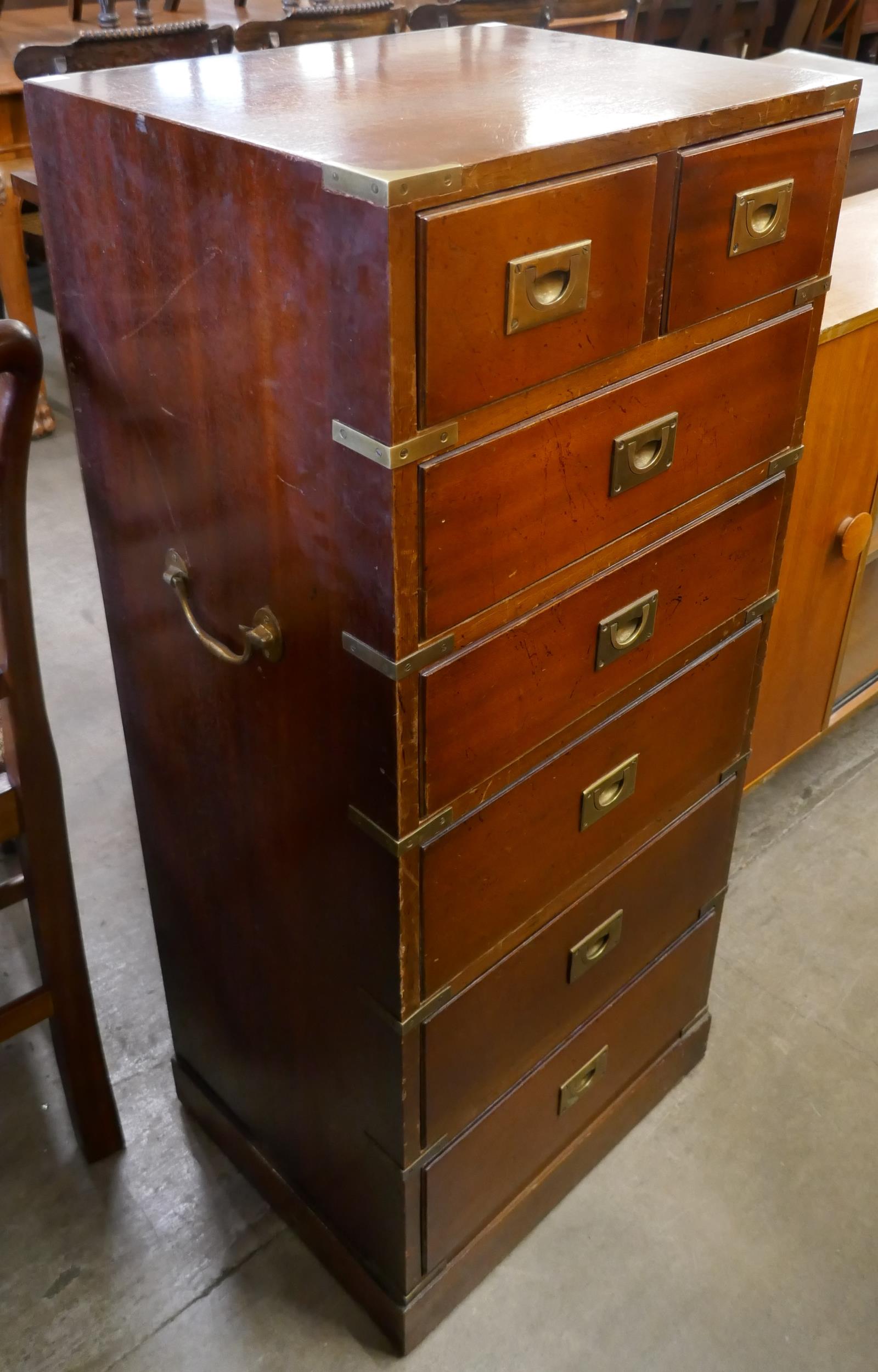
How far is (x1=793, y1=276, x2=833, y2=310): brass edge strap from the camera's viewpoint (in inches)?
40.1

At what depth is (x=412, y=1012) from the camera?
102cm

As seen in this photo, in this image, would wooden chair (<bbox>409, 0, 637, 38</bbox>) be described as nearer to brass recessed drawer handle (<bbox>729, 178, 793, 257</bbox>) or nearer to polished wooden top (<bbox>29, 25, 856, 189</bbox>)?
polished wooden top (<bbox>29, 25, 856, 189</bbox>)

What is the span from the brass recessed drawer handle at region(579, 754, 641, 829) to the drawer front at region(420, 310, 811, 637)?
26 centimetres

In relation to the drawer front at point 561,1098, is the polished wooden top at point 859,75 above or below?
above

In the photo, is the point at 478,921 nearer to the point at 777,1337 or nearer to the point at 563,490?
the point at 563,490

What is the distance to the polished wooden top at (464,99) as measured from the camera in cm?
75

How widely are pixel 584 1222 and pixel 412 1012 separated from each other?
55cm

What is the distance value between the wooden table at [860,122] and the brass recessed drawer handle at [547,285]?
44.4 inches

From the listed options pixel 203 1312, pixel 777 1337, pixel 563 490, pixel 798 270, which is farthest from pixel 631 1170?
pixel 798 270

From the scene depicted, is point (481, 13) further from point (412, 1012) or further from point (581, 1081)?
point (412, 1012)

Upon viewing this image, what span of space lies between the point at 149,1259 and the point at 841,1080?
0.91m

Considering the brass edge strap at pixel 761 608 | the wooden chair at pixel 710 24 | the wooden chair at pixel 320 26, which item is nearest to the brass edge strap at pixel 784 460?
the brass edge strap at pixel 761 608

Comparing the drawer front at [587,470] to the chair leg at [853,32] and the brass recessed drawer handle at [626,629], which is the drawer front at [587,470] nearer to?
the brass recessed drawer handle at [626,629]

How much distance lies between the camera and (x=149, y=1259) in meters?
1.35
